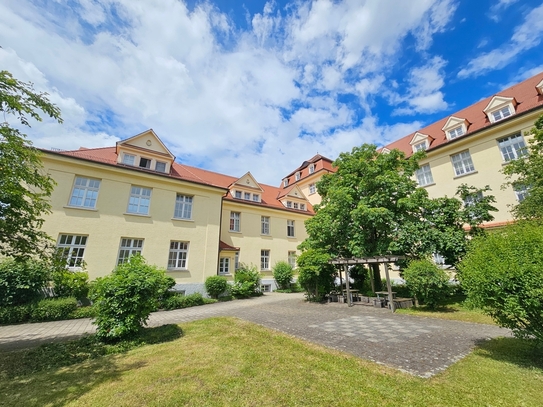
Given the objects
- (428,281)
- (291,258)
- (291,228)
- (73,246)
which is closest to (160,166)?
(73,246)

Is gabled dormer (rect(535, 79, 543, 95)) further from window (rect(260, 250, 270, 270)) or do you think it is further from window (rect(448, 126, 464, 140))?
window (rect(260, 250, 270, 270))

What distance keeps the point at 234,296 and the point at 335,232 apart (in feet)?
28.3

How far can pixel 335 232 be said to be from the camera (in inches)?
596

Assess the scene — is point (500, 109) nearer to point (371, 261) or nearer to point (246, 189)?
point (371, 261)

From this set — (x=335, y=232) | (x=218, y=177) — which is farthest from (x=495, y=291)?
(x=218, y=177)

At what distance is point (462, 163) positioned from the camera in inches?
741

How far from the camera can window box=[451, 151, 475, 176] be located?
60.4 feet

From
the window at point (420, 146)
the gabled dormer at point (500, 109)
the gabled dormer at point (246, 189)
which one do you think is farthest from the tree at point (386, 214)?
the gabled dormer at point (246, 189)

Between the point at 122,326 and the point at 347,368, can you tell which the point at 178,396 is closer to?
the point at 347,368

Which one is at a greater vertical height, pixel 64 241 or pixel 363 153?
pixel 363 153

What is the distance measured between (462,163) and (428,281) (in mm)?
14377

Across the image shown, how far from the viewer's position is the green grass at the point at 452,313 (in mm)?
8453

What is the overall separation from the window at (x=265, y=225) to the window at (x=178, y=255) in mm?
7629

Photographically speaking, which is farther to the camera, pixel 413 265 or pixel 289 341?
pixel 413 265
